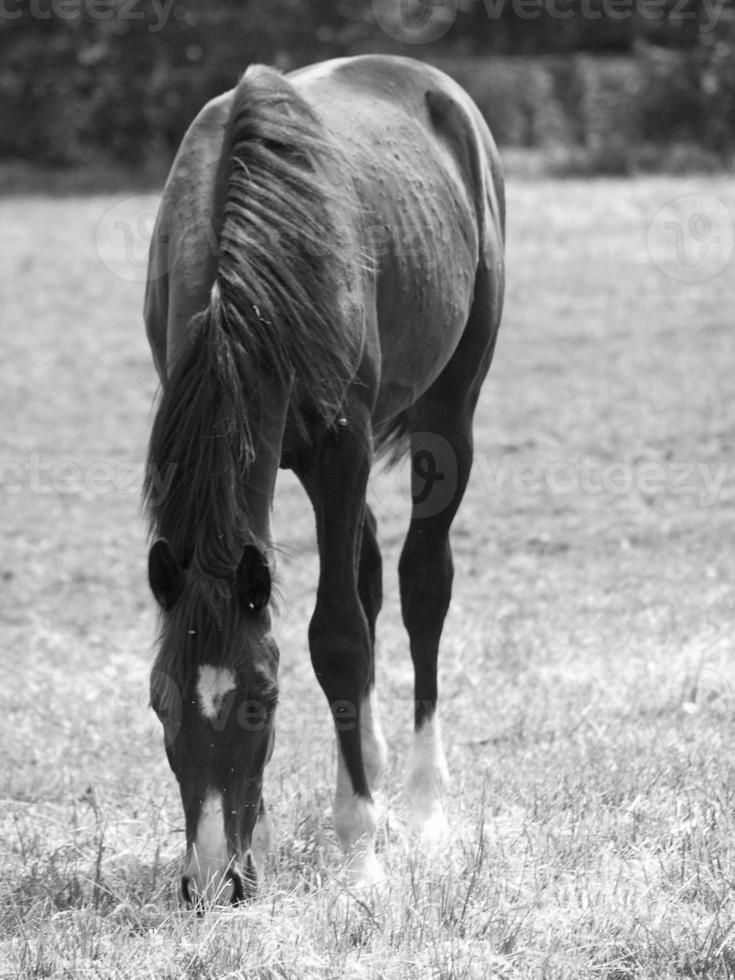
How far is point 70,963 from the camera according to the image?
2.92m

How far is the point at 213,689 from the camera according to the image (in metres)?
2.92

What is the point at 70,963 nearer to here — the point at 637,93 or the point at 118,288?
the point at 118,288

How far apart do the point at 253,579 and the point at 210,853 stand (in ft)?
1.93

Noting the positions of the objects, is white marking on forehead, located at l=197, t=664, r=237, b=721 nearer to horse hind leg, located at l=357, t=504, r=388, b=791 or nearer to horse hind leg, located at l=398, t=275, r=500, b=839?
horse hind leg, located at l=357, t=504, r=388, b=791

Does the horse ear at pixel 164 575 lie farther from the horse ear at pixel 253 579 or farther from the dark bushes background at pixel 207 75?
the dark bushes background at pixel 207 75

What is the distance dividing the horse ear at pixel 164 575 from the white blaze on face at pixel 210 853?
43 centimetres

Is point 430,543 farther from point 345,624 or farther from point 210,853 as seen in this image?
point 210,853

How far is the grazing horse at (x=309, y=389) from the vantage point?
2.94 m

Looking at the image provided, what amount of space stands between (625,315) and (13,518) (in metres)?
6.11

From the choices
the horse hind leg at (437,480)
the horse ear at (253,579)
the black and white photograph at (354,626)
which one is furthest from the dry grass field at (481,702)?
the horse hind leg at (437,480)

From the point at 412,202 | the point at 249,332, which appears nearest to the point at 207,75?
the point at 412,202

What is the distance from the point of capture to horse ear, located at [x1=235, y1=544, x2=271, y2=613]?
2922 millimetres

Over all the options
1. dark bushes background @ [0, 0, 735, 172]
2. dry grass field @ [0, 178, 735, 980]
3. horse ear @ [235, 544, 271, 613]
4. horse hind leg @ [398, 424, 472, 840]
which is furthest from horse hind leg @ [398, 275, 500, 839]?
dark bushes background @ [0, 0, 735, 172]

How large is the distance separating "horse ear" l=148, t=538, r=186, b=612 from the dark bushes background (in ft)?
52.4
